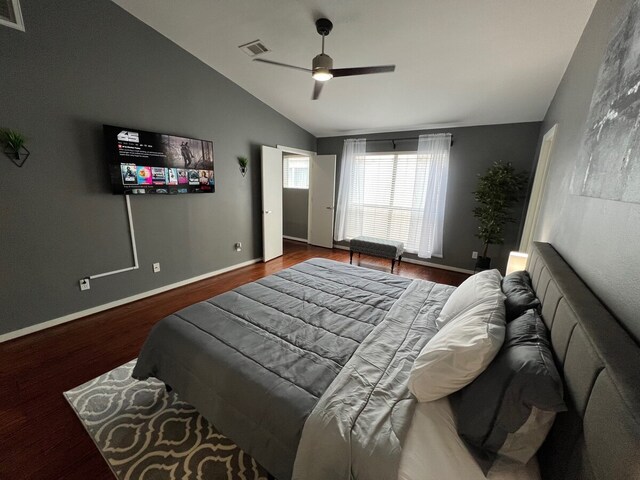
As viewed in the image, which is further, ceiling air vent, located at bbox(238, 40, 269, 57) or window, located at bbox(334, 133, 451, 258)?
window, located at bbox(334, 133, 451, 258)

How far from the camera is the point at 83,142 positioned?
245 cm

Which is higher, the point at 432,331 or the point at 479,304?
the point at 479,304

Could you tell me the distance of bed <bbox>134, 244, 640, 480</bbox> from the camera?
652mm

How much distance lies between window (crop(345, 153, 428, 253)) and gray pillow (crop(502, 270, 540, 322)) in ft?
9.77

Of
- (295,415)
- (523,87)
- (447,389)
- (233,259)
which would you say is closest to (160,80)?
(233,259)

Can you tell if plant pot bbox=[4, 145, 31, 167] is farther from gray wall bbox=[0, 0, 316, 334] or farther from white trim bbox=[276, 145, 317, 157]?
white trim bbox=[276, 145, 317, 157]

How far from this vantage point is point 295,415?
1.03 metres

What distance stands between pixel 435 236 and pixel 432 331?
3.16m

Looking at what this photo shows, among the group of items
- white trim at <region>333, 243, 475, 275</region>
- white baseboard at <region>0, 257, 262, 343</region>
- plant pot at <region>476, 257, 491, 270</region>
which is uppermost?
plant pot at <region>476, 257, 491, 270</region>

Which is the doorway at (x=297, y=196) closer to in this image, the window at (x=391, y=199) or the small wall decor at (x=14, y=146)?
the window at (x=391, y=199)

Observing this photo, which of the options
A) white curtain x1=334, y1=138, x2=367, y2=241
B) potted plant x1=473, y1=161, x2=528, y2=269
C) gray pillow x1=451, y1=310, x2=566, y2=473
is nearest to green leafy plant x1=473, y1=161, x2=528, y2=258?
potted plant x1=473, y1=161, x2=528, y2=269

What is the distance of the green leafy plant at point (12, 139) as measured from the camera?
202 cm

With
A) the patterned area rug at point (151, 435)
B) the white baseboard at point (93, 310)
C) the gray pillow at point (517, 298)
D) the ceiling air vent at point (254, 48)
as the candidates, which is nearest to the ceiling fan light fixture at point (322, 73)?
the ceiling air vent at point (254, 48)

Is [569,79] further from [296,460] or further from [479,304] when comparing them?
[296,460]
